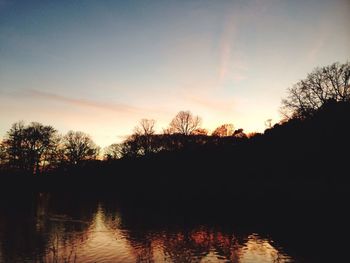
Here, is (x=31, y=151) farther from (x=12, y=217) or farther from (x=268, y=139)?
(x=268, y=139)

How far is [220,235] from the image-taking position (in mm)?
23875

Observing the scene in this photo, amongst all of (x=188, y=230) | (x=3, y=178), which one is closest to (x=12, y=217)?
(x=188, y=230)

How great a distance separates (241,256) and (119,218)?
18515 millimetres

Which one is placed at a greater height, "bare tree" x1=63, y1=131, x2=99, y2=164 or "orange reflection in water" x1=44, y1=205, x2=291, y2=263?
"bare tree" x1=63, y1=131, x2=99, y2=164

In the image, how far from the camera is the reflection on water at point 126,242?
18.0 metres

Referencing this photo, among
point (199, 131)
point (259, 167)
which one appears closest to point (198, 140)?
point (199, 131)

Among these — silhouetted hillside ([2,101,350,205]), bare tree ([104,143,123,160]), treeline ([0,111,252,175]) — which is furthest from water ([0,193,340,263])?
bare tree ([104,143,123,160])

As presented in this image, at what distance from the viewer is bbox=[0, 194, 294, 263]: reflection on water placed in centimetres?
1797

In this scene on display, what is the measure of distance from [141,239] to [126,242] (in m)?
1.32

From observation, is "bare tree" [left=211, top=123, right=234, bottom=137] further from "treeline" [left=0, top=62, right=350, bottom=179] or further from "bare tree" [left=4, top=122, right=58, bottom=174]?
"bare tree" [left=4, top=122, right=58, bottom=174]

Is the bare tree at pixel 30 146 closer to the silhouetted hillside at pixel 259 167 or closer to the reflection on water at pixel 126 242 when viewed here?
the silhouetted hillside at pixel 259 167

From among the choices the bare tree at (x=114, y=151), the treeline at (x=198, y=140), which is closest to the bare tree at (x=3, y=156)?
the treeline at (x=198, y=140)

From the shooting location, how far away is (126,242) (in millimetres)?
22078

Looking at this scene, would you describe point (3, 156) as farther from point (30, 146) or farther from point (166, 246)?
point (166, 246)
